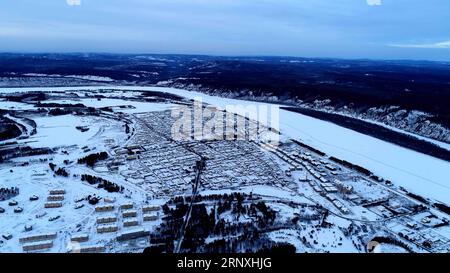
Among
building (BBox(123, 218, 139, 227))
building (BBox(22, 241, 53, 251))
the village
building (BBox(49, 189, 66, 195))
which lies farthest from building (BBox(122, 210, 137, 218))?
building (BBox(49, 189, 66, 195))

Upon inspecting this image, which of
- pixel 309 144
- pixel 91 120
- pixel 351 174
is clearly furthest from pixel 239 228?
pixel 91 120

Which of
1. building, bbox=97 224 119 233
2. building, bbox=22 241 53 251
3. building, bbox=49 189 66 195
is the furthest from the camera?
building, bbox=49 189 66 195

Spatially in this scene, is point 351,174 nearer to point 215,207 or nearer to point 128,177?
point 215,207

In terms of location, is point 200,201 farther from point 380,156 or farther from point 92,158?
point 380,156

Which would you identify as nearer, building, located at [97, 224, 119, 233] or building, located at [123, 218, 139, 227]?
building, located at [97, 224, 119, 233]

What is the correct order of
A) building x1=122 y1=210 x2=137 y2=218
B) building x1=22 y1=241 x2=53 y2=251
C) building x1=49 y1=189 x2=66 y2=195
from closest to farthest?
building x1=22 y1=241 x2=53 y2=251
building x1=122 y1=210 x2=137 y2=218
building x1=49 y1=189 x2=66 y2=195

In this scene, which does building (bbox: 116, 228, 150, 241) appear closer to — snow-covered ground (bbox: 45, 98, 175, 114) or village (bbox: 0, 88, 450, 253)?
village (bbox: 0, 88, 450, 253)

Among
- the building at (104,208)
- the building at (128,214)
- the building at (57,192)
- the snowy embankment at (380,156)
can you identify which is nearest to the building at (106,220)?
the building at (128,214)
